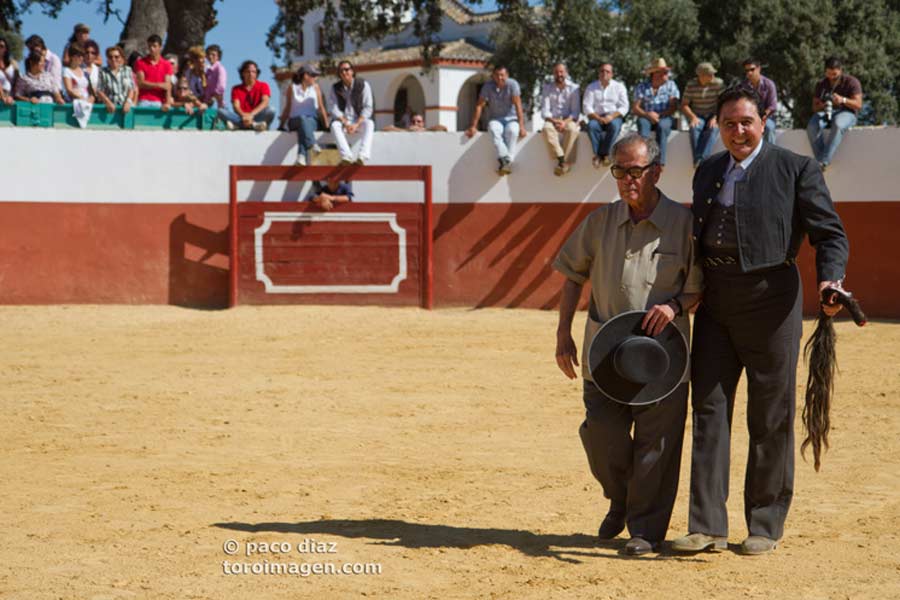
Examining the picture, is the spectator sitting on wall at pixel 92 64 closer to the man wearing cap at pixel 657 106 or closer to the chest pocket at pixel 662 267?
the man wearing cap at pixel 657 106

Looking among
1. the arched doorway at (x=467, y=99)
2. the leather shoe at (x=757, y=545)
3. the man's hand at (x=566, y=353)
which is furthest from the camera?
the arched doorway at (x=467, y=99)

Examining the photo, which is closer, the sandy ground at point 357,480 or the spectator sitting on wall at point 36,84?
the sandy ground at point 357,480

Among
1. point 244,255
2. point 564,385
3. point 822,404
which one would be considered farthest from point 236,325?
point 822,404

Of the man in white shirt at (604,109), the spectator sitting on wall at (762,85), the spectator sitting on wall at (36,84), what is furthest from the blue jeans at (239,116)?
the spectator sitting on wall at (762,85)

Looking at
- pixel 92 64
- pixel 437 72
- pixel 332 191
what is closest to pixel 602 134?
pixel 332 191

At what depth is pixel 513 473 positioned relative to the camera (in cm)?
609

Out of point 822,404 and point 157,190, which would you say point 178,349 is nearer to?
point 157,190

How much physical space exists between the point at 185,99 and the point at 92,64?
3.45 ft

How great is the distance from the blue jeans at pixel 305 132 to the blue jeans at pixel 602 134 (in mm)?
2918

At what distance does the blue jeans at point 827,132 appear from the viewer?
12352mm

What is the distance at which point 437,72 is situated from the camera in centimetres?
3894

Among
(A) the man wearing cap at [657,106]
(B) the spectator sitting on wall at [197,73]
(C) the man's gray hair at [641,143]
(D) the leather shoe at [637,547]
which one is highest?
(B) the spectator sitting on wall at [197,73]

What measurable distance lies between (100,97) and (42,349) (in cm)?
393

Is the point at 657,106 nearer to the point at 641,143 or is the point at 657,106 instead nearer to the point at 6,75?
the point at 6,75
